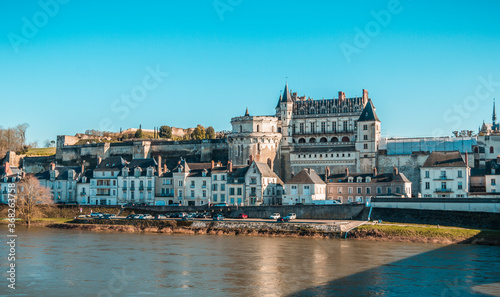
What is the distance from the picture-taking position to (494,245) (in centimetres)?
3728

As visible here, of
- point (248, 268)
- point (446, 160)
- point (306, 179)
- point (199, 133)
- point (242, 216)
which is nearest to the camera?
point (248, 268)

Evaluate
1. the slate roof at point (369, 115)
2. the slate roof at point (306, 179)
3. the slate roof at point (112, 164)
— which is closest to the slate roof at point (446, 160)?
the slate roof at point (306, 179)

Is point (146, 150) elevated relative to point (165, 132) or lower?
lower

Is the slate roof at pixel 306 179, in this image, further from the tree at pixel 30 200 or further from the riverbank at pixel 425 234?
the tree at pixel 30 200

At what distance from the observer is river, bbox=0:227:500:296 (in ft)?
81.8

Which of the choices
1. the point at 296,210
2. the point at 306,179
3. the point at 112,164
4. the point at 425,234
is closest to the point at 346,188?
the point at 306,179

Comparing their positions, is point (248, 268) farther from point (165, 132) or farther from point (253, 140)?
point (165, 132)

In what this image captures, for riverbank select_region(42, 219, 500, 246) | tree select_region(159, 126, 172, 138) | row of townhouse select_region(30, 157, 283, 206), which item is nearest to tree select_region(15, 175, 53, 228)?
riverbank select_region(42, 219, 500, 246)

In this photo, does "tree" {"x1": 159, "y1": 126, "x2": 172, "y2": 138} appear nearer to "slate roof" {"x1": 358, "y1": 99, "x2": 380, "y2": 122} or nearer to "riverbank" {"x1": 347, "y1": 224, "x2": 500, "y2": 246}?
"slate roof" {"x1": 358, "y1": 99, "x2": 380, "y2": 122}

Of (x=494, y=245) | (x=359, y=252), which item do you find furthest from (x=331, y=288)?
(x=494, y=245)

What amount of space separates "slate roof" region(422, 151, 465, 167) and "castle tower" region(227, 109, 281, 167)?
19274 mm

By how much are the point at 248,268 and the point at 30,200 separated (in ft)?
93.0

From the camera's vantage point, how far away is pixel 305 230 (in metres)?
42.1

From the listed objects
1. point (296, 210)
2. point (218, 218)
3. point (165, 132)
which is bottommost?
point (218, 218)
